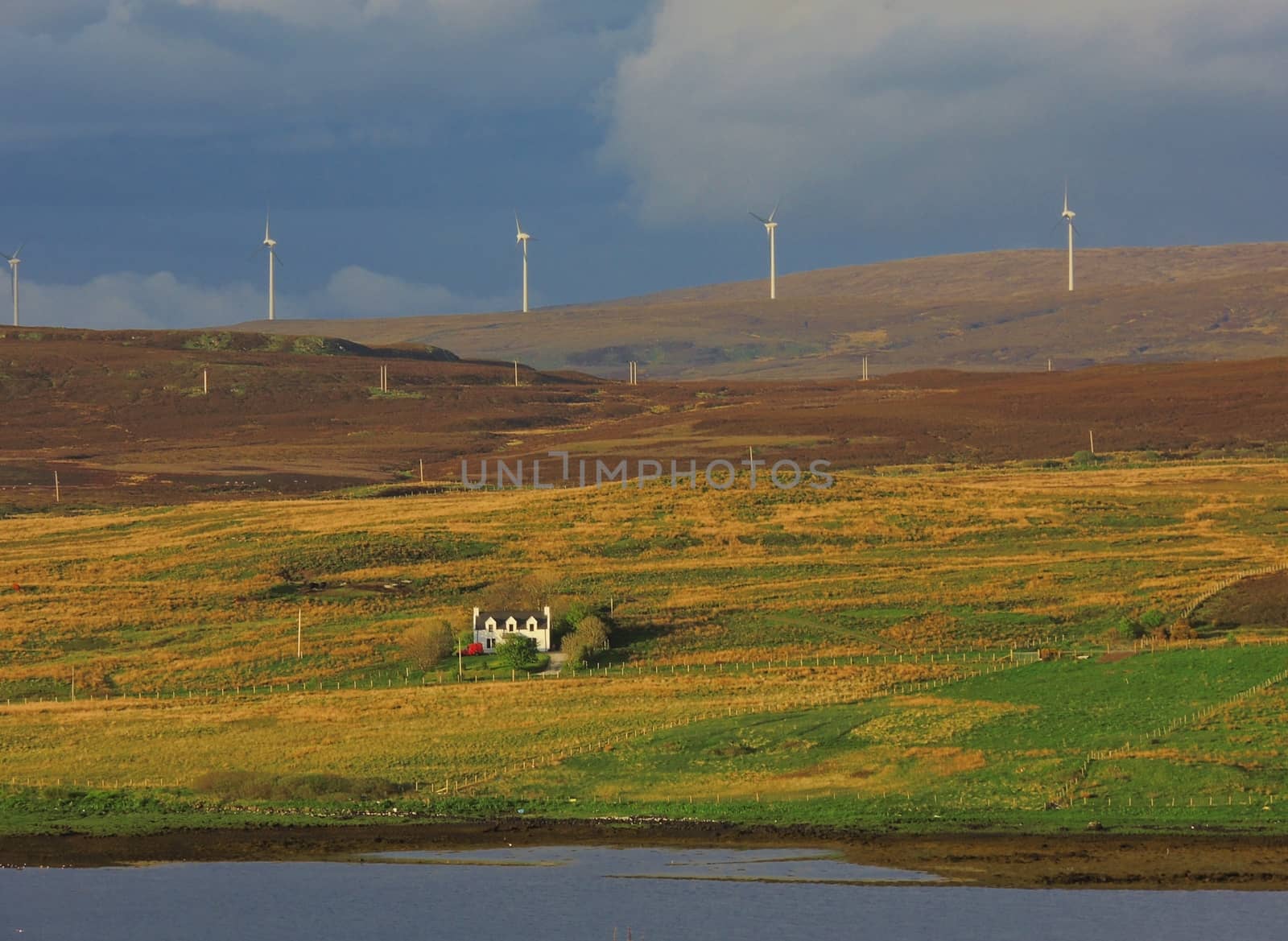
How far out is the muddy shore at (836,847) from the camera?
4172 cm

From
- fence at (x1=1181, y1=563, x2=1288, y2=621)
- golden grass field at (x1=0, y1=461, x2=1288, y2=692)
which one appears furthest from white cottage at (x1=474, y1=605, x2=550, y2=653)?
fence at (x1=1181, y1=563, x2=1288, y2=621)

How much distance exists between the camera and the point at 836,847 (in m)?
45.2

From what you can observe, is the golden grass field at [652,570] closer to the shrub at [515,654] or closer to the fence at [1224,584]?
the fence at [1224,584]

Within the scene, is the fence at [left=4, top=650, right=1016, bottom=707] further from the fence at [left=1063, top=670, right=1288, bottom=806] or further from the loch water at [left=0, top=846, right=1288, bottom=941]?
the loch water at [left=0, top=846, right=1288, bottom=941]

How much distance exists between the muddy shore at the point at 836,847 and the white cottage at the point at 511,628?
25.9m

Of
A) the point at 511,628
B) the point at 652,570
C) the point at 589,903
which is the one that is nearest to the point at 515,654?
the point at 511,628

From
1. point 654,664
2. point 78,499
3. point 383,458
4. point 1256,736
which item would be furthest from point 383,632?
point 383,458

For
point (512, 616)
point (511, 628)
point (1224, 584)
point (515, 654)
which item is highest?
point (1224, 584)

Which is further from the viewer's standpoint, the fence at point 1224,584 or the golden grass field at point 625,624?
the fence at point 1224,584

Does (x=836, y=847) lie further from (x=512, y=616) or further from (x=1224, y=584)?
(x=1224, y=584)

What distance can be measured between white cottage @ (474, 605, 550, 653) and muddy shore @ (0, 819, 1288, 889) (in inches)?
1018

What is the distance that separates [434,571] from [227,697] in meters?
23.5

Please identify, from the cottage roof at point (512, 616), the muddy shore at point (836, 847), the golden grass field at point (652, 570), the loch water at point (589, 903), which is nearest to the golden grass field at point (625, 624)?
the golden grass field at point (652, 570)

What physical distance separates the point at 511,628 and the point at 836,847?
3176 cm
